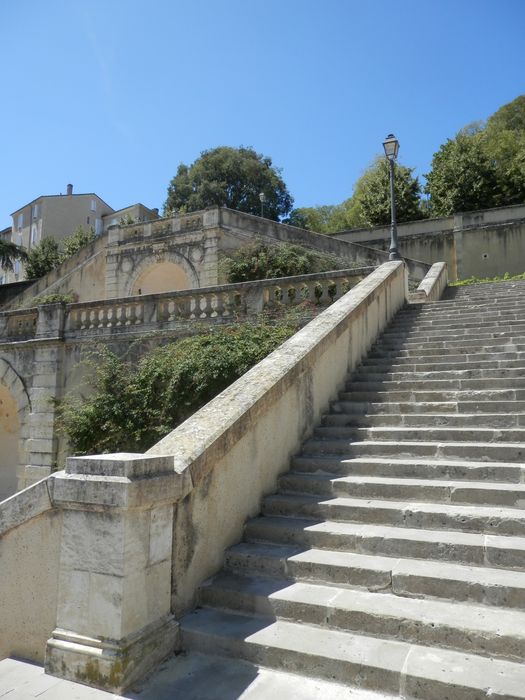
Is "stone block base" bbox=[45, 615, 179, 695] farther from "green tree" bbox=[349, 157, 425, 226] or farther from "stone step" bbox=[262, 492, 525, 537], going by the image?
"green tree" bbox=[349, 157, 425, 226]

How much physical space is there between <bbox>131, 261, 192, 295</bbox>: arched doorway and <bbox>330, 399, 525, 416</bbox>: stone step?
13.9 m

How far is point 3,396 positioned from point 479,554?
38.7ft

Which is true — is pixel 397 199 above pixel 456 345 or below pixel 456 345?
above

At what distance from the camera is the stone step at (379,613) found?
2.79 meters

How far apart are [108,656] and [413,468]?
261 centimetres

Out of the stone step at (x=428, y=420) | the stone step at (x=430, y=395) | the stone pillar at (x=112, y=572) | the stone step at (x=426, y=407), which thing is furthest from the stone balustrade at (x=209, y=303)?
the stone pillar at (x=112, y=572)

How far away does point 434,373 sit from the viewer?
6.29 m

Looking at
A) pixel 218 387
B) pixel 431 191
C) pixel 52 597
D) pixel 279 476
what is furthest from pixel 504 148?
pixel 52 597

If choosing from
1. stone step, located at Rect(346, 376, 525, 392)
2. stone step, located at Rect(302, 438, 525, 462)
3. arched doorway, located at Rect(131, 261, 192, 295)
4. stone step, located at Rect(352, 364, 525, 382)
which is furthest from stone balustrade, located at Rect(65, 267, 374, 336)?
arched doorway, located at Rect(131, 261, 192, 295)

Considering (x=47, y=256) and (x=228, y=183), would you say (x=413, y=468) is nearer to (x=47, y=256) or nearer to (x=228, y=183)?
(x=47, y=256)

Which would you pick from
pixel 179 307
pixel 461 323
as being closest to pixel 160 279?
pixel 179 307

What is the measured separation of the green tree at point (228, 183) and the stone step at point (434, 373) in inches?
1294

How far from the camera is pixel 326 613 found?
124 inches

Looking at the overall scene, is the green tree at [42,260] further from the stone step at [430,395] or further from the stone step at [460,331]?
the stone step at [430,395]
